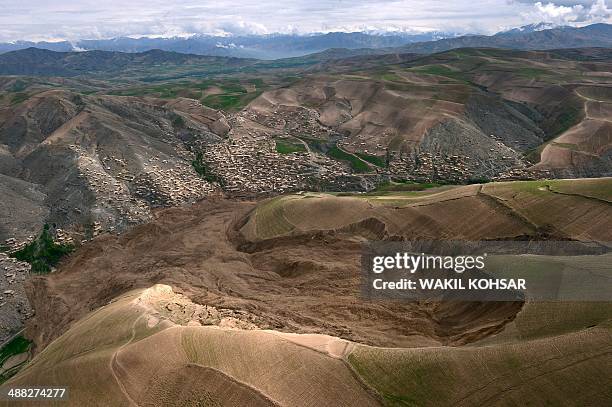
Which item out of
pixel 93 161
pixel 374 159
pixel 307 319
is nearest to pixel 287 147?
pixel 374 159

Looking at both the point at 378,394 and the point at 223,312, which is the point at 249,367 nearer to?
the point at 378,394

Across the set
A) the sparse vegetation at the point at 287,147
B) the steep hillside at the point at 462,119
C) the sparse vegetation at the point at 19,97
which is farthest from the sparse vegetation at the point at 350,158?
the sparse vegetation at the point at 19,97

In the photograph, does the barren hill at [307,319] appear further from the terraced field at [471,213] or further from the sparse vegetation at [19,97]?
the sparse vegetation at [19,97]

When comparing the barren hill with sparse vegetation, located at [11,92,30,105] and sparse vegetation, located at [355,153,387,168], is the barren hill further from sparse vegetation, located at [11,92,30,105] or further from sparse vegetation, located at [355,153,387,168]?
sparse vegetation, located at [11,92,30,105]

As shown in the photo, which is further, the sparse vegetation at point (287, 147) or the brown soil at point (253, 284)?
the sparse vegetation at point (287, 147)

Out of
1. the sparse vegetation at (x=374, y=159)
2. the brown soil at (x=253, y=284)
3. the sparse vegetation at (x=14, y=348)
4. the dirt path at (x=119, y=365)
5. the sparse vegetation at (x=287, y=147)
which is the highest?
the sparse vegetation at (x=287, y=147)

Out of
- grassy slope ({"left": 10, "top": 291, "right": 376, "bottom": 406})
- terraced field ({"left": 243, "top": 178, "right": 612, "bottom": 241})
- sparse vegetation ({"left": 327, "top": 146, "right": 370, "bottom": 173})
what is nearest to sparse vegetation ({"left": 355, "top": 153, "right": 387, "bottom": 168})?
sparse vegetation ({"left": 327, "top": 146, "right": 370, "bottom": 173})

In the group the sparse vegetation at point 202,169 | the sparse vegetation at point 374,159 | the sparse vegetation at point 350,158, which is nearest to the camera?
the sparse vegetation at point 202,169

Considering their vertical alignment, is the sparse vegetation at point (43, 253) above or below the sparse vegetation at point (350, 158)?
below
